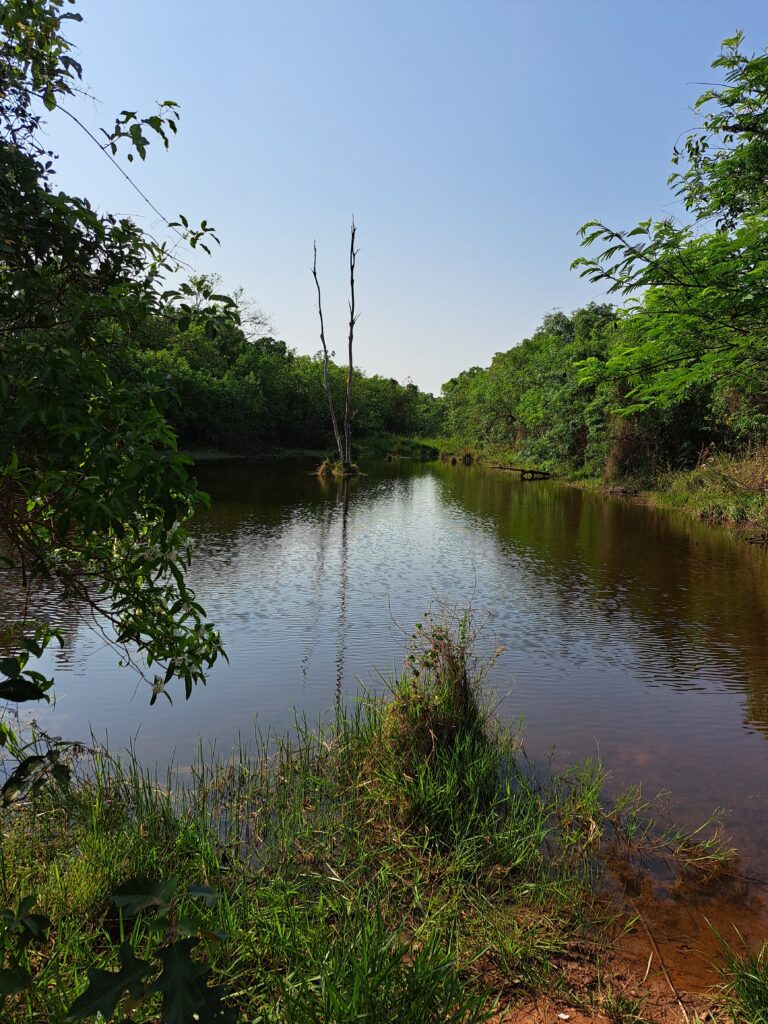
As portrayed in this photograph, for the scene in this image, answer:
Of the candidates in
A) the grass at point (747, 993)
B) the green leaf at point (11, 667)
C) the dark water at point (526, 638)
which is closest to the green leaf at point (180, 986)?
the green leaf at point (11, 667)

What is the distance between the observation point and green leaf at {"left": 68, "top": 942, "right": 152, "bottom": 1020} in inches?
45.9

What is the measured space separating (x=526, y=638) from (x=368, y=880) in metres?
6.41

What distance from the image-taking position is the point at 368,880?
12.1 ft

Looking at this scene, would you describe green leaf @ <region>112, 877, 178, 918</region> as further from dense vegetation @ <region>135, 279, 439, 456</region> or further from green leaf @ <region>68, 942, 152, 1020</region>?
dense vegetation @ <region>135, 279, 439, 456</region>

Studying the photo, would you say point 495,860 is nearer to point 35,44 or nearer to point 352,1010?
point 352,1010

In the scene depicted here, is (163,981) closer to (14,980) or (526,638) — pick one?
(14,980)

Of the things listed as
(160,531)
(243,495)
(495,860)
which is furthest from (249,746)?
(243,495)

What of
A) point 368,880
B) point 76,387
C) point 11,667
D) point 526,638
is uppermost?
point 76,387

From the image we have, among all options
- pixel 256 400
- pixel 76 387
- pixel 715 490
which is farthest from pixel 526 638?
pixel 256 400

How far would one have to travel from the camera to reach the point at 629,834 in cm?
451

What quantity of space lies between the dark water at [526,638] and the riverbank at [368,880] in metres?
0.91

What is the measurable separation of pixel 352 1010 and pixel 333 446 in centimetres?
5541

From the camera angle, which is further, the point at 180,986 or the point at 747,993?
the point at 747,993

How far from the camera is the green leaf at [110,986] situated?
1.16 metres
